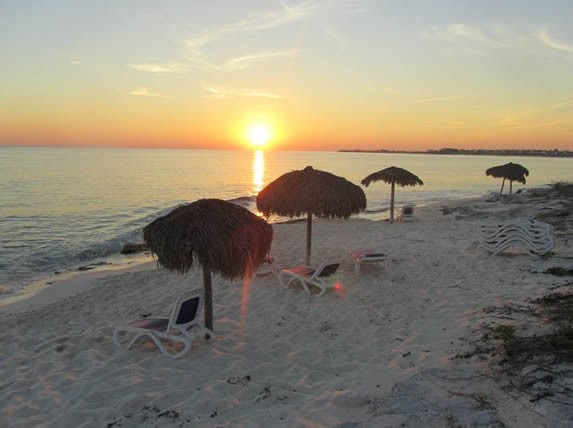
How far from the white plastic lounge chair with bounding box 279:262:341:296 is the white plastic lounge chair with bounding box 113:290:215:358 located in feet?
7.90

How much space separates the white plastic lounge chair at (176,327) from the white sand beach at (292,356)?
0.16 m

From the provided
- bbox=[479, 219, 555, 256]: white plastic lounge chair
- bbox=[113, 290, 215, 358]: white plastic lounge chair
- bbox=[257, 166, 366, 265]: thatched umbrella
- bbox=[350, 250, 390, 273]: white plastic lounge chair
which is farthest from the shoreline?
bbox=[479, 219, 555, 256]: white plastic lounge chair

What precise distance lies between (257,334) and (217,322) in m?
0.80

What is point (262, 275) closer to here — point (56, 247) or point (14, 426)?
point (14, 426)

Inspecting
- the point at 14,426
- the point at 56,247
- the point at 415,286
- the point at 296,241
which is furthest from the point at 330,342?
the point at 56,247

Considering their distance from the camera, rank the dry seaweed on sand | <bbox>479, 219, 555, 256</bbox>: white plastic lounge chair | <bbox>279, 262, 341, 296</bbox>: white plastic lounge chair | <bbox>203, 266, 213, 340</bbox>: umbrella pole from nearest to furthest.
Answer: the dry seaweed on sand
<bbox>203, 266, 213, 340</bbox>: umbrella pole
<bbox>279, 262, 341, 296</bbox>: white plastic lounge chair
<bbox>479, 219, 555, 256</bbox>: white plastic lounge chair

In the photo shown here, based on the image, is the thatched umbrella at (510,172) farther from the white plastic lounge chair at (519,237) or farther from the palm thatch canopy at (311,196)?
the palm thatch canopy at (311,196)

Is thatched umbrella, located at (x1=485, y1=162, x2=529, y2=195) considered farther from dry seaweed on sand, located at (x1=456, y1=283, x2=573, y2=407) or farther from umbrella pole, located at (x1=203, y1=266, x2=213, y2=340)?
umbrella pole, located at (x1=203, y1=266, x2=213, y2=340)

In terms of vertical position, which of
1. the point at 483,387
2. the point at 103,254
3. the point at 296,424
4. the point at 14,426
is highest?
the point at 483,387

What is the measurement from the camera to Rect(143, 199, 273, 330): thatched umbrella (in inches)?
198

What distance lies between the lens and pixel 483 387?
3.54m

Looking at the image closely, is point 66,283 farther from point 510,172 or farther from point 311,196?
point 510,172

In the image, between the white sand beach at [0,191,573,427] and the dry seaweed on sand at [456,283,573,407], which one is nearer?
the dry seaweed on sand at [456,283,573,407]

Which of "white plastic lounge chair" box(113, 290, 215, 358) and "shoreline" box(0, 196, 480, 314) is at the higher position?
"white plastic lounge chair" box(113, 290, 215, 358)
